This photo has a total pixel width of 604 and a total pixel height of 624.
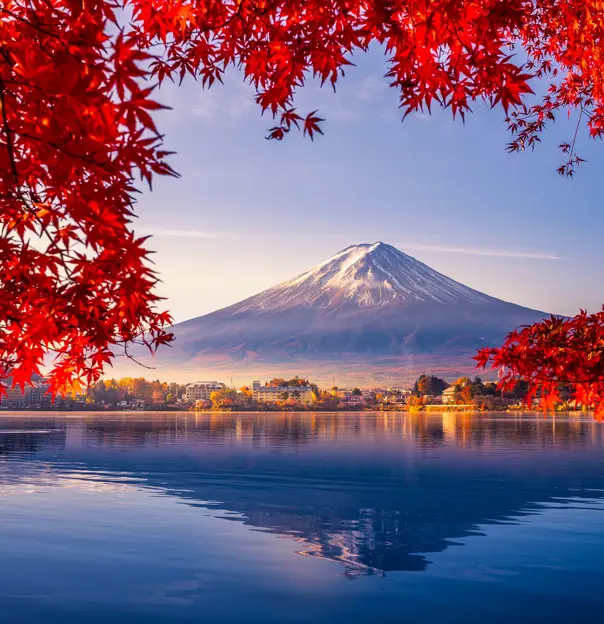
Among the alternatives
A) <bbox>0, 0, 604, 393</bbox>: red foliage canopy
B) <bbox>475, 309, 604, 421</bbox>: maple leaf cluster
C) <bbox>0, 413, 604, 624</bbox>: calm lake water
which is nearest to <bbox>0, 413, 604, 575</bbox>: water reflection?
<bbox>0, 413, 604, 624</bbox>: calm lake water

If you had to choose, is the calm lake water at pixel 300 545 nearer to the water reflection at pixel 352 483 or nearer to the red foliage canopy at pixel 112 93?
the water reflection at pixel 352 483

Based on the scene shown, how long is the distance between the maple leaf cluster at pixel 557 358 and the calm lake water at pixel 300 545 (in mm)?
3209

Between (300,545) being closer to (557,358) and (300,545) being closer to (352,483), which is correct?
(557,358)

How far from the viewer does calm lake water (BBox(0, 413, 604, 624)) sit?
1025cm

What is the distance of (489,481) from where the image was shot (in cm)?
2645

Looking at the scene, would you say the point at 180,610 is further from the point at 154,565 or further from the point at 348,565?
the point at 348,565

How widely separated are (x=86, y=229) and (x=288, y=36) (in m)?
3.54

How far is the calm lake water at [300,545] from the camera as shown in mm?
10250

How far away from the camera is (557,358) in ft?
29.9

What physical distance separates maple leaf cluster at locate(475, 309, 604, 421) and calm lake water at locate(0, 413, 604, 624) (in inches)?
126

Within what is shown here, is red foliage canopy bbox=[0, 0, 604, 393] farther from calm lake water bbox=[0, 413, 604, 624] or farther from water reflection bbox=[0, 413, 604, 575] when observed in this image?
water reflection bbox=[0, 413, 604, 575]

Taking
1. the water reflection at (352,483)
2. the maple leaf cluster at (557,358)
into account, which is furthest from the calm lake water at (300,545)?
the maple leaf cluster at (557,358)

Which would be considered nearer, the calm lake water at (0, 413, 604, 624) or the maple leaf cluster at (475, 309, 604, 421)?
the maple leaf cluster at (475, 309, 604, 421)

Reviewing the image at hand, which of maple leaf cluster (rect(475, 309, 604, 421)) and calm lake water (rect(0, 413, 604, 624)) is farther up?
maple leaf cluster (rect(475, 309, 604, 421))
